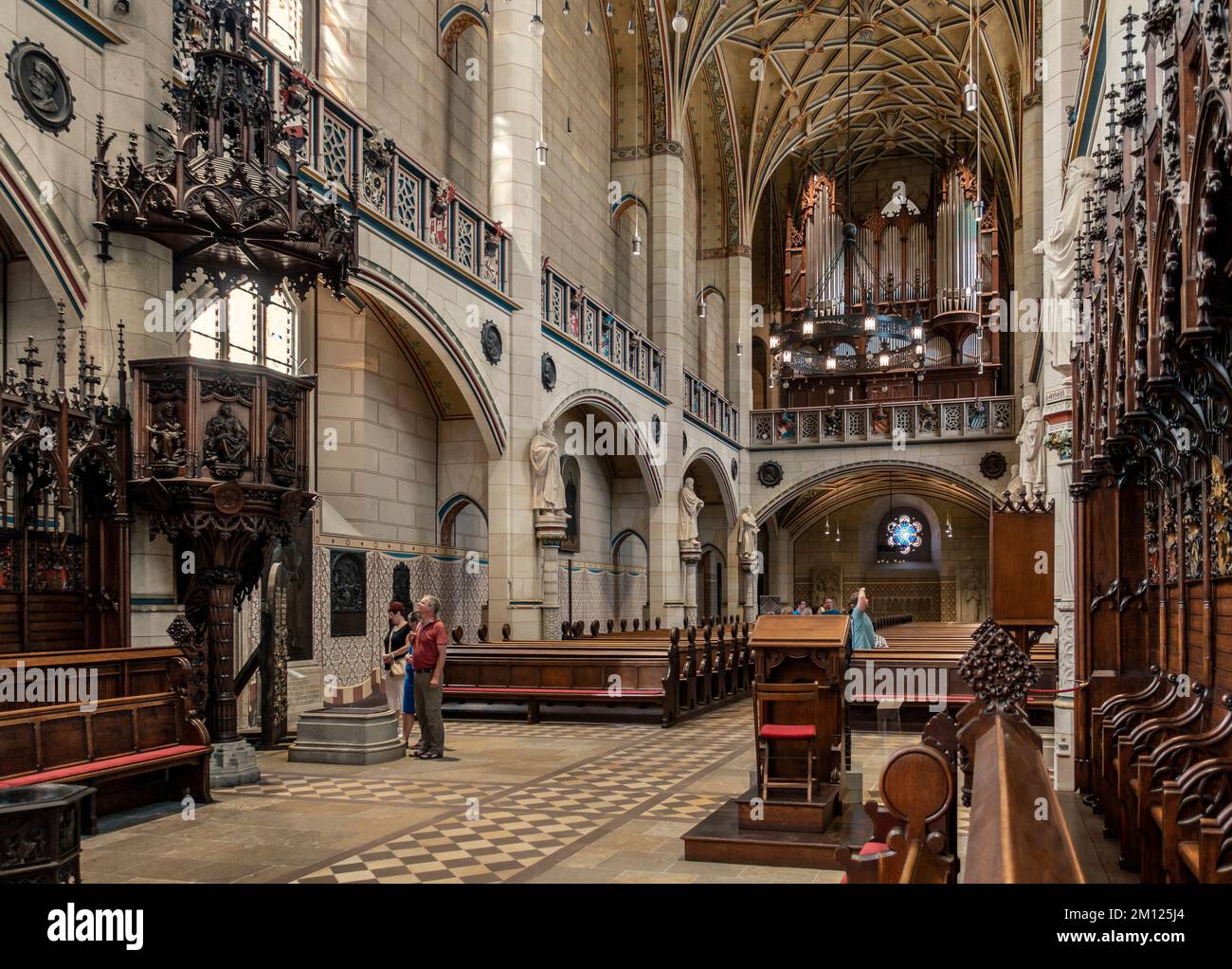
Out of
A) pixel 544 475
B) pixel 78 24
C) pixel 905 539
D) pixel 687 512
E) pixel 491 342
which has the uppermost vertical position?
pixel 78 24

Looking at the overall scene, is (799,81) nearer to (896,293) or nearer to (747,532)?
(896,293)

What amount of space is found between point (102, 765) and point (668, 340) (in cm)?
1671

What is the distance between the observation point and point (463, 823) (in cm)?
681

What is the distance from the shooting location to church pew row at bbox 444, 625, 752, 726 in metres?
12.4

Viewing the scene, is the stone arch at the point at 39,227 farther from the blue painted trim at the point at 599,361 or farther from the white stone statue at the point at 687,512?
the white stone statue at the point at 687,512

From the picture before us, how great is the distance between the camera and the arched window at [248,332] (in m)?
10.9

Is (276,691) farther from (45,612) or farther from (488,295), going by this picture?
(488,295)

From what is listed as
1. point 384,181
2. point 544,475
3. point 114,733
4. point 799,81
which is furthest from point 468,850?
point 799,81

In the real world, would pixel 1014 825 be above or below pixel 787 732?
above

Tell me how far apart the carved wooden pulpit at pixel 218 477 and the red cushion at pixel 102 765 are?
28.9 inches

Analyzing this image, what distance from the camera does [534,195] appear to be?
1538 cm
